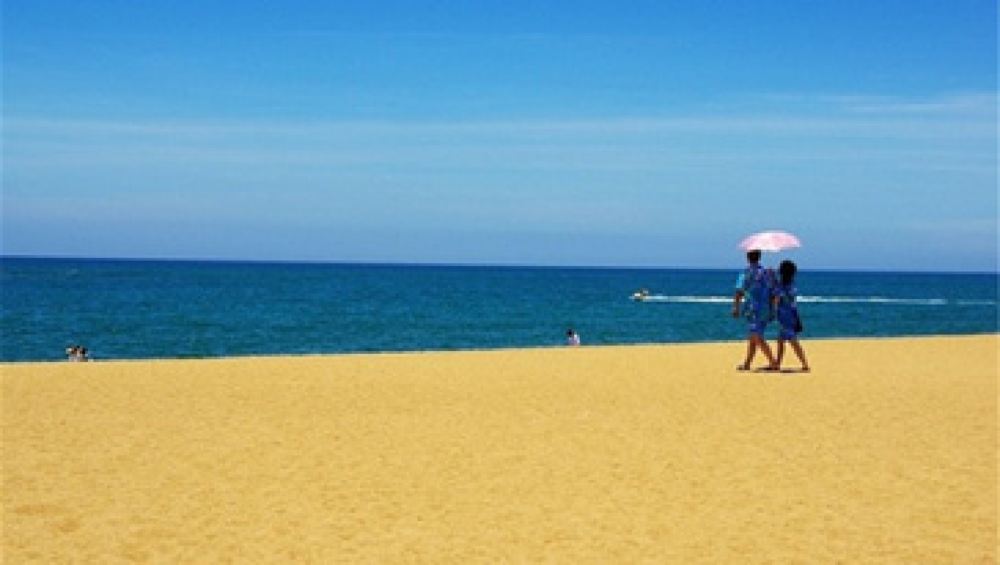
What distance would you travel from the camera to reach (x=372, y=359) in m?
19.3

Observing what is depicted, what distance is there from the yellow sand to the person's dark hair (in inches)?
59.6

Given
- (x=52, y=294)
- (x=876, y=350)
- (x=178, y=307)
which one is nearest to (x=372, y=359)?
(x=876, y=350)

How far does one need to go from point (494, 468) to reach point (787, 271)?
8.67 metres

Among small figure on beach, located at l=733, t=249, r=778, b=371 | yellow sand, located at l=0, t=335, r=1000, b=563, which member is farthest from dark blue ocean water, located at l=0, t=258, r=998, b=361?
small figure on beach, located at l=733, t=249, r=778, b=371

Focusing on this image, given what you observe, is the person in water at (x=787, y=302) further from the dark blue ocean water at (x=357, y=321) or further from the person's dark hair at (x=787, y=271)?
the dark blue ocean water at (x=357, y=321)

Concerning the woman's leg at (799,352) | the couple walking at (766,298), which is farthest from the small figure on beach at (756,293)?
the woman's leg at (799,352)

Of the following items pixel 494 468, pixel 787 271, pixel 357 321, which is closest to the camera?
pixel 494 468

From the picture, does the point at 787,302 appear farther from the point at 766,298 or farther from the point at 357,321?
the point at 357,321

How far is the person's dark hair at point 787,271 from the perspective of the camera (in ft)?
54.0

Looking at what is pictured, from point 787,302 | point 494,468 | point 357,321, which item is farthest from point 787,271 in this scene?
point 357,321

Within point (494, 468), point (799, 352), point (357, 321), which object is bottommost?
point (357, 321)

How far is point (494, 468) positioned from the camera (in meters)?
9.08

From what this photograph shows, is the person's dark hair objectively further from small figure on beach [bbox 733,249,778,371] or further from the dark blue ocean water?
Answer: the dark blue ocean water

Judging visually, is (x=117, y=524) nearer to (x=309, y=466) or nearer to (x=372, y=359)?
(x=309, y=466)
